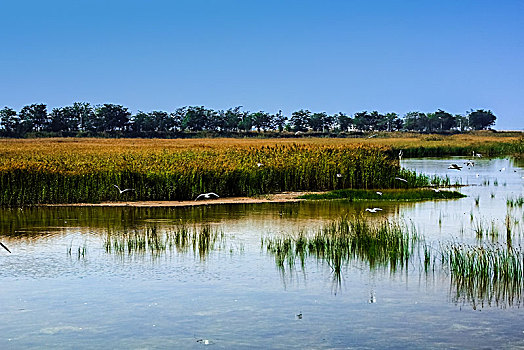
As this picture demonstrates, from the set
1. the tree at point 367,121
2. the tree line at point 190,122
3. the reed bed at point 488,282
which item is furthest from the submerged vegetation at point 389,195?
the tree at point 367,121

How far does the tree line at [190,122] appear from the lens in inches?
5034

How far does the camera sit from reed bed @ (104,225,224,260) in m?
15.9

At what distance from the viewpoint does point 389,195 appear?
2709 centimetres

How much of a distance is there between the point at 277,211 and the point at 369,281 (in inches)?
410

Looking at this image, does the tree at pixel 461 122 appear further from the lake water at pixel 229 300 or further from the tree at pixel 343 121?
the lake water at pixel 229 300

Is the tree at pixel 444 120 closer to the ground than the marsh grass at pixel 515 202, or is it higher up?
higher up

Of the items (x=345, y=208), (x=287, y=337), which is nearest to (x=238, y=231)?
(x=345, y=208)


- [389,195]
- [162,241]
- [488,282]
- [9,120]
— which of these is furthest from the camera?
[9,120]

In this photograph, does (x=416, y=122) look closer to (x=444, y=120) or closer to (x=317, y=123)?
(x=444, y=120)

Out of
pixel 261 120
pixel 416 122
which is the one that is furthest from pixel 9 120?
pixel 416 122

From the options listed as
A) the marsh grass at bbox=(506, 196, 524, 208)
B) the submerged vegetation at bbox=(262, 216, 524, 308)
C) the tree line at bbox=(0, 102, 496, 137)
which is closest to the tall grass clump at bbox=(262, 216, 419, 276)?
the submerged vegetation at bbox=(262, 216, 524, 308)

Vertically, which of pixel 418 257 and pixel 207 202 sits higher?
pixel 207 202

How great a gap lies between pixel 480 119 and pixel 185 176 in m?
175

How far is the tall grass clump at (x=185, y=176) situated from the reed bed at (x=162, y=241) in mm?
7200
